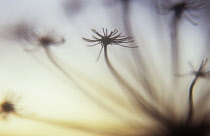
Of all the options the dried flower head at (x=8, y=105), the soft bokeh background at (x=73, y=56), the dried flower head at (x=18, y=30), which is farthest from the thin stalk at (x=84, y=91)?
the dried flower head at (x=8, y=105)

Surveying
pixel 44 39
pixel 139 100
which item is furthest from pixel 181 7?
pixel 44 39

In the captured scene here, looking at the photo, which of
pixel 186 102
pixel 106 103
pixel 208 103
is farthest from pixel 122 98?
pixel 208 103

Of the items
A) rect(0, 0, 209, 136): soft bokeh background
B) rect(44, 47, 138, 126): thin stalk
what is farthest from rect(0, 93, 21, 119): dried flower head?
rect(44, 47, 138, 126): thin stalk

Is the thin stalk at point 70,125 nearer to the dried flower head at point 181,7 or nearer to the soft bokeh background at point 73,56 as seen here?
the soft bokeh background at point 73,56

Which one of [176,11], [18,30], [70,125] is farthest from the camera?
[18,30]

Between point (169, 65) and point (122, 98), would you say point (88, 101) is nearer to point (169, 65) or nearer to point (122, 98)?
point (122, 98)

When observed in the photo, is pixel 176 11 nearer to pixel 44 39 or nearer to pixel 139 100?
pixel 139 100

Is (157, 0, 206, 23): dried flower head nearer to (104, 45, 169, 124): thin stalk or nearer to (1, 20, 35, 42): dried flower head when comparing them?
(104, 45, 169, 124): thin stalk
